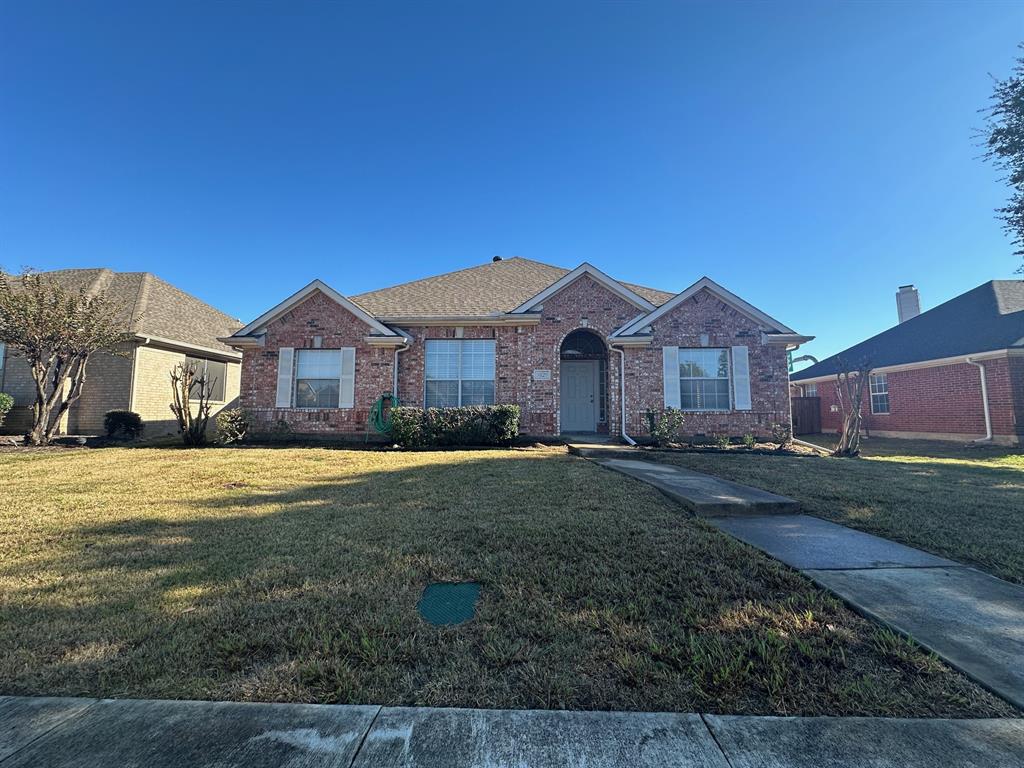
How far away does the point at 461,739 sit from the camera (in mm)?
1665

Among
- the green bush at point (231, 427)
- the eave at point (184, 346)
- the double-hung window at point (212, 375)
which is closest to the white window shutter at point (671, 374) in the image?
the green bush at point (231, 427)

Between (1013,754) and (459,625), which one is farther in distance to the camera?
(459,625)

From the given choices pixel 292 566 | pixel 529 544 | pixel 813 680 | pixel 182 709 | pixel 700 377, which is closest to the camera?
pixel 182 709

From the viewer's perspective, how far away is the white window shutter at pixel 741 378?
12.4 m

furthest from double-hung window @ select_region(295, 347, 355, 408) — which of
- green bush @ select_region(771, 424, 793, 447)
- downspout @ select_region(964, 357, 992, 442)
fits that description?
downspout @ select_region(964, 357, 992, 442)

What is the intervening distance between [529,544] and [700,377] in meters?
10.3

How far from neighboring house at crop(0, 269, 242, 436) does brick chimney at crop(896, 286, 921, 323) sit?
30683 millimetres

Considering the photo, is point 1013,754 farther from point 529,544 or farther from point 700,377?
point 700,377

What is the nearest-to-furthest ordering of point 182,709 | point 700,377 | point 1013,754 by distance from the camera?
point 1013,754, point 182,709, point 700,377

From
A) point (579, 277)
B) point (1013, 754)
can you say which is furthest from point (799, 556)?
point (579, 277)

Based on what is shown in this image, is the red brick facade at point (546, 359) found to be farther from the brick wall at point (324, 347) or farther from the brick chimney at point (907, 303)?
the brick chimney at point (907, 303)

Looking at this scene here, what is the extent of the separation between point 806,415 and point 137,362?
25.6 m

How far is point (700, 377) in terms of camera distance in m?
12.6

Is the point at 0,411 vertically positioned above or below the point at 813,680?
above
